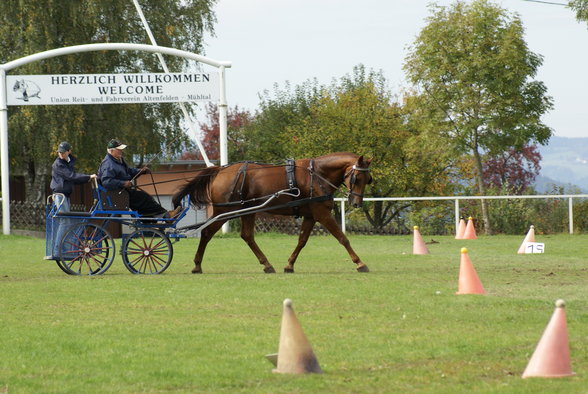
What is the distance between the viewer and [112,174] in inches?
616

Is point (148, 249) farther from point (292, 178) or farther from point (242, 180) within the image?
point (292, 178)

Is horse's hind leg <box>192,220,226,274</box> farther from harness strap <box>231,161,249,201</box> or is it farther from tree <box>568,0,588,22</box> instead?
Result: tree <box>568,0,588,22</box>

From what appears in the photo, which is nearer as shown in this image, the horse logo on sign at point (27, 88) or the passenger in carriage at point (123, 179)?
the passenger in carriage at point (123, 179)

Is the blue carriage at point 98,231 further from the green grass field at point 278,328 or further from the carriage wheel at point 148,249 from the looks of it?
the green grass field at point 278,328

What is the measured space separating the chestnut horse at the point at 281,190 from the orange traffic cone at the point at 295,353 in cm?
866

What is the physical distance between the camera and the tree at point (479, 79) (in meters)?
38.0

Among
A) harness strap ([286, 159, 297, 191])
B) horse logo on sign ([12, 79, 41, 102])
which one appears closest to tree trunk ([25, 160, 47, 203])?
horse logo on sign ([12, 79, 41, 102])

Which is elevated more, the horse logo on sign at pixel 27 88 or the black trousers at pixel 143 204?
the horse logo on sign at pixel 27 88

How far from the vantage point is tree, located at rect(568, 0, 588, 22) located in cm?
3612

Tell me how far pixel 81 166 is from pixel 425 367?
110ft

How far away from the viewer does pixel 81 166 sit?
40.0 meters

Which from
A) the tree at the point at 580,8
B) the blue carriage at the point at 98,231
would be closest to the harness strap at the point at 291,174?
the blue carriage at the point at 98,231

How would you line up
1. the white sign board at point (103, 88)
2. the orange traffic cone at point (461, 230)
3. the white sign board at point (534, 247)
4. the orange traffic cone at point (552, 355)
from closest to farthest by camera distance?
1. the orange traffic cone at point (552, 355)
2. the white sign board at point (534, 247)
3. the white sign board at point (103, 88)
4. the orange traffic cone at point (461, 230)

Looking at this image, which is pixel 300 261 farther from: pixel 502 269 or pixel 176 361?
pixel 176 361
